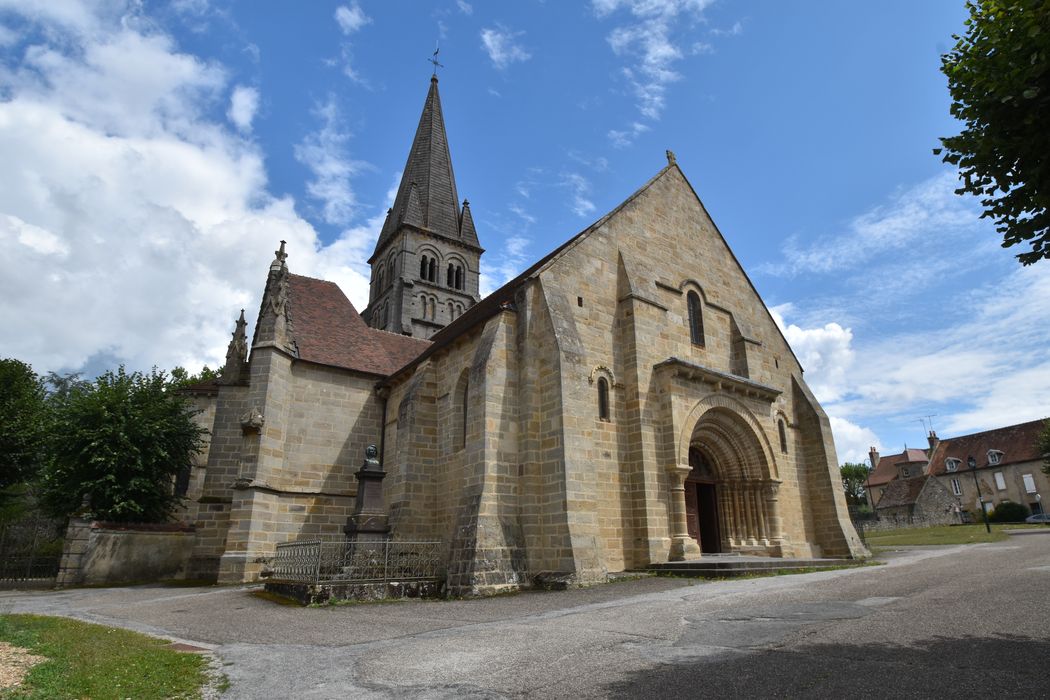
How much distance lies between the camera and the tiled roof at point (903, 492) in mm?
49981

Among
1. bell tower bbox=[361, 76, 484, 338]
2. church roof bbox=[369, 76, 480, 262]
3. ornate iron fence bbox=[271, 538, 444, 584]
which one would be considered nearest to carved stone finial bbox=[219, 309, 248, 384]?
ornate iron fence bbox=[271, 538, 444, 584]

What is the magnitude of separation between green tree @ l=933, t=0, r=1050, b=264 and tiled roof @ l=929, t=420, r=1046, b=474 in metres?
54.8

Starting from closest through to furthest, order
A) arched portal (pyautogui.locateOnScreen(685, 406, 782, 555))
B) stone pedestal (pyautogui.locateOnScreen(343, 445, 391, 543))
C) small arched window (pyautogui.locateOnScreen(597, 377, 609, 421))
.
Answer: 1. stone pedestal (pyautogui.locateOnScreen(343, 445, 391, 543))
2. small arched window (pyautogui.locateOnScreen(597, 377, 609, 421))
3. arched portal (pyautogui.locateOnScreen(685, 406, 782, 555))

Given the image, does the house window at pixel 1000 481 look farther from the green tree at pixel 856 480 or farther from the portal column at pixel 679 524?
the portal column at pixel 679 524

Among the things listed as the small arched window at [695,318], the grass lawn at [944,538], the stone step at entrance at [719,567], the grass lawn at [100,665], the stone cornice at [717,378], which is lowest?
the grass lawn at [100,665]

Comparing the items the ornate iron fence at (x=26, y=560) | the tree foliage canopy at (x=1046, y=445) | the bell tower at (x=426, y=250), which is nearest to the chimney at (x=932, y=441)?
the tree foliage canopy at (x=1046, y=445)

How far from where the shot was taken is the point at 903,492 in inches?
2037

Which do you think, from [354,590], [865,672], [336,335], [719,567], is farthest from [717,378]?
[336,335]

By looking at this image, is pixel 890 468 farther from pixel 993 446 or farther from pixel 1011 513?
pixel 1011 513

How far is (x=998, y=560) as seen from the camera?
13086 millimetres

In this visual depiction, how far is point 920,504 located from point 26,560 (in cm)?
5644

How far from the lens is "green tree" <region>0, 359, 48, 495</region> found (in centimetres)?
2348

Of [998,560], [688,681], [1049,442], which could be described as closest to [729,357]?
[998,560]

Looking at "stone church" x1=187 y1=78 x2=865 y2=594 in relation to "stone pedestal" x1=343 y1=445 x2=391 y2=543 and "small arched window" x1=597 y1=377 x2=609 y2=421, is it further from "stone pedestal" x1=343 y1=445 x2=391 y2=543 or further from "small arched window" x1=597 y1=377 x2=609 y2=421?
"stone pedestal" x1=343 y1=445 x2=391 y2=543
